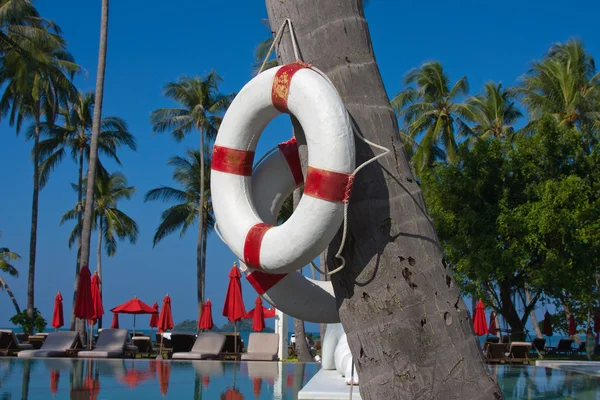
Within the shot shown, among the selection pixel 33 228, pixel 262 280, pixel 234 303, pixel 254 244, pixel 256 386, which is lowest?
pixel 256 386

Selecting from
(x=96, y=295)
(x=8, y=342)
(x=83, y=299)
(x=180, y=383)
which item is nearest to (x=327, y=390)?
(x=180, y=383)

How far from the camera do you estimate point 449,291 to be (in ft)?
8.07

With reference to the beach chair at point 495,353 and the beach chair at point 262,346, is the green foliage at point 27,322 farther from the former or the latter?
the beach chair at point 495,353

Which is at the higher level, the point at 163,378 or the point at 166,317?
the point at 166,317

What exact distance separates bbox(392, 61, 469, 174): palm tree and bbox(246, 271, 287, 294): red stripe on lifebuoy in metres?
28.2

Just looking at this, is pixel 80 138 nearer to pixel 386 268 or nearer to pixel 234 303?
pixel 234 303

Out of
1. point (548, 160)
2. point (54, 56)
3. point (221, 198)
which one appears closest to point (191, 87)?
point (54, 56)

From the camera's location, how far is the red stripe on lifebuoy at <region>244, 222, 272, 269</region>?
268cm

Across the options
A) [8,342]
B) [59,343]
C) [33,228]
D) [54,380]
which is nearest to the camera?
[54,380]

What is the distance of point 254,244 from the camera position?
270 cm

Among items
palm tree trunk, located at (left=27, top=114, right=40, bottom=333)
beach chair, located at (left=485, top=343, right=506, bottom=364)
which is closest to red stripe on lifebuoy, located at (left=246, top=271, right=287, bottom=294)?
beach chair, located at (left=485, top=343, right=506, bottom=364)

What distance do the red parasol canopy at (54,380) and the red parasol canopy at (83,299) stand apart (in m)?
7.10

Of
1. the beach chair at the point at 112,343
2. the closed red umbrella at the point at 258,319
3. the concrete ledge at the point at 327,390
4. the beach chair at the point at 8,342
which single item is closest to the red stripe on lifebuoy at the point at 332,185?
the concrete ledge at the point at 327,390

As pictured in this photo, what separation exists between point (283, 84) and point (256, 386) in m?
6.02
